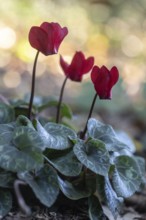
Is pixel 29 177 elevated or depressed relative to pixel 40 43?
depressed

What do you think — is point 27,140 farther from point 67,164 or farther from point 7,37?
point 7,37

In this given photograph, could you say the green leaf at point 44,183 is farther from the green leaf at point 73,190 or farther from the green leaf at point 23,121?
the green leaf at point 23,121

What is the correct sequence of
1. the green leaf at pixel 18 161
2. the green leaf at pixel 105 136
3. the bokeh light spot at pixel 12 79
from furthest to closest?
the bokeh light spot at pixel 12 79
the green leaf at pixel 105 136
the green leaf at pixel 18 161

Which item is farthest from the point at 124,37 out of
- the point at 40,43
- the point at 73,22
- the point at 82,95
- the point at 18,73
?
the point at 40,43

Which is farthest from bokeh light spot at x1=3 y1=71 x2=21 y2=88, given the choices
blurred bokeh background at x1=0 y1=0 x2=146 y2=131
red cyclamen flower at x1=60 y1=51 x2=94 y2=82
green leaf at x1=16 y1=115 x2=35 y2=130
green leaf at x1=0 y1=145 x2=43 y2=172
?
green leaf at x1=0 y1=145 x2=43 y2=172

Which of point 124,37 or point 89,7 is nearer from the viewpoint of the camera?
point 124,37

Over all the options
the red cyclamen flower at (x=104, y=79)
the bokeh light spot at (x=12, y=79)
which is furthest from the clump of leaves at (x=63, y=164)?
the bokeh light spot at (x=12, y=79)

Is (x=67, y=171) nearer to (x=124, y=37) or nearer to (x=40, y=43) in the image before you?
(x=40, y=43)
